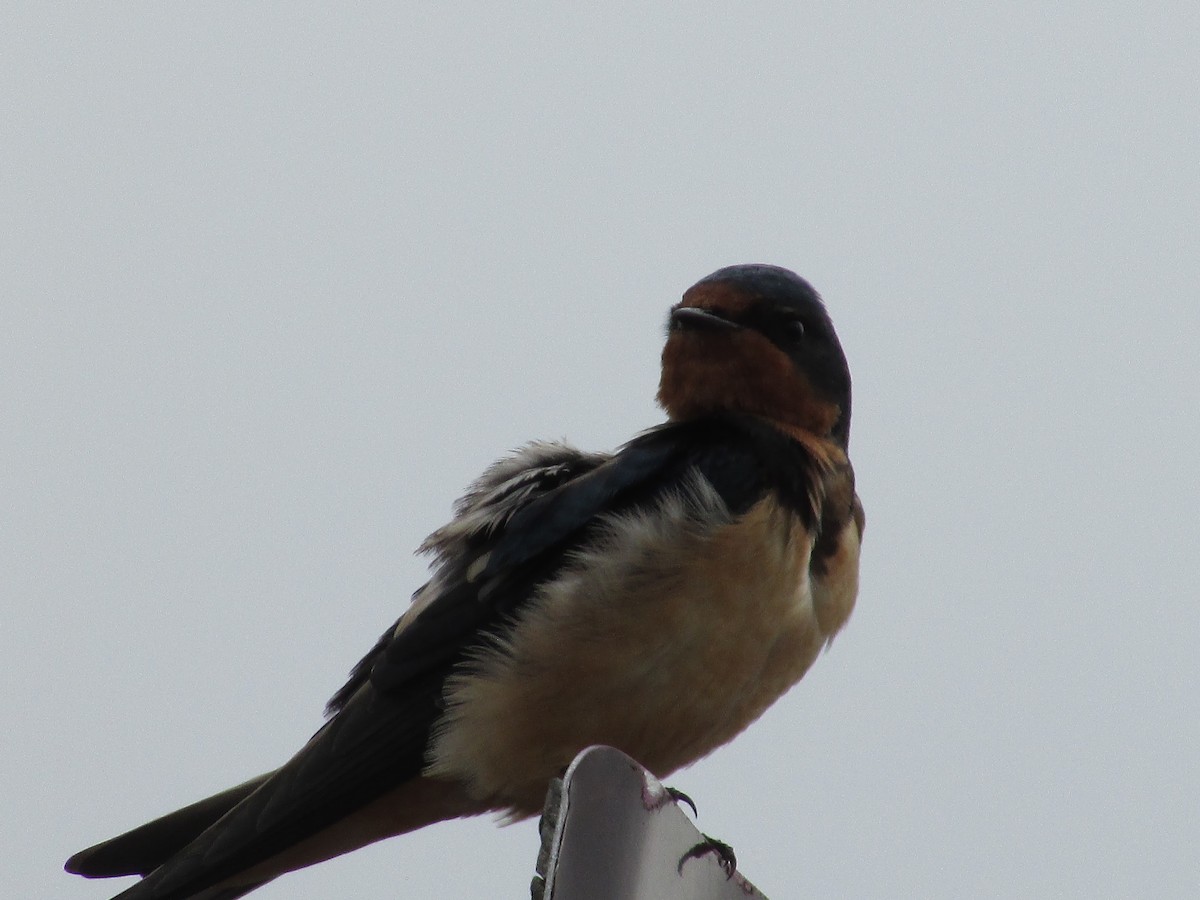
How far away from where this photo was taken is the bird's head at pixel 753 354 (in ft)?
8.94

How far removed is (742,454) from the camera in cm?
248

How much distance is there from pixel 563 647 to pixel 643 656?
13 centimetres

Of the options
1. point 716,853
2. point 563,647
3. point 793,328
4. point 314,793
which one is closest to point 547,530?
point 563,647

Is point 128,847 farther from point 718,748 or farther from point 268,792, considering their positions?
point 718,748

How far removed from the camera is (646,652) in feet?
7.17

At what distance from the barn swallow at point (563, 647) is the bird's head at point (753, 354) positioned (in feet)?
0.31

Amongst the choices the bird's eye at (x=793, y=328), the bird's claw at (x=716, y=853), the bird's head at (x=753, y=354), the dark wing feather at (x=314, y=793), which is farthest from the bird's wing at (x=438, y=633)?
the bird's claw at (x=716, y=853)

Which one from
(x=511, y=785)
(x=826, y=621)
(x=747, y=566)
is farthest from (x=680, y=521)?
(x=511, y=785)

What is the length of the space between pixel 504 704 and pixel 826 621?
0.51 m

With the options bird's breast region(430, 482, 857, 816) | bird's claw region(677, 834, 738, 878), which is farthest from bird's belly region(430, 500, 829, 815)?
bird's claw region(677, 834, 738, 878)

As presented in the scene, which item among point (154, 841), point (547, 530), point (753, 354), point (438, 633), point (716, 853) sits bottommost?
point (716, 853)

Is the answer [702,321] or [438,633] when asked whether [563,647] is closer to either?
[438,633]

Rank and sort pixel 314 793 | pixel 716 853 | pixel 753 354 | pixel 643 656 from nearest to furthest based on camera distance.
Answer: pixel 716 853, pixel 643 656, pixel 314 793, pixel 753 354

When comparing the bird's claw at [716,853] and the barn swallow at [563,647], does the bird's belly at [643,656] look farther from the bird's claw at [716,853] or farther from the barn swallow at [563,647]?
the bird's claw at [716,853]
